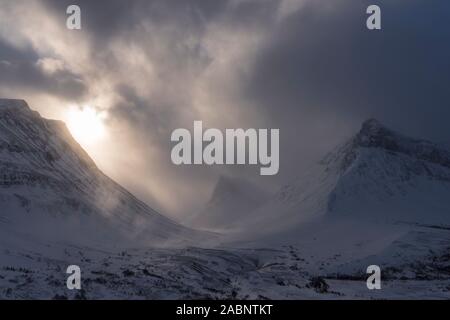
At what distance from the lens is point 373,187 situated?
165750 mm

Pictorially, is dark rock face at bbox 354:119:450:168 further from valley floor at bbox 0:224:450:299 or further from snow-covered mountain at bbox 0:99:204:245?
snow-covered mountain at bbox 0:99:204:245

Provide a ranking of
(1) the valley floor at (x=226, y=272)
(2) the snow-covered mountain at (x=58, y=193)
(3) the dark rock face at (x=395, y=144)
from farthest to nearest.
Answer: (3) the dark rock face at (x=395, y=144)
(2) the snow-covered mountain at (x=58, y=193)
(1) the valley floor at (x=226, y=272)

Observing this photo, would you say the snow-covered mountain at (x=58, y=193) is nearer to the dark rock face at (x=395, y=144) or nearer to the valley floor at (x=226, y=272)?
the valley floor at (x=226, y=272)

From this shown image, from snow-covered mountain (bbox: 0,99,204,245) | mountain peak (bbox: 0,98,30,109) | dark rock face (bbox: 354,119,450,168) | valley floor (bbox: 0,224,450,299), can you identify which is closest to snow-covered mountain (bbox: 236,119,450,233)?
dark rock face (bbox: 354,119,450,168)

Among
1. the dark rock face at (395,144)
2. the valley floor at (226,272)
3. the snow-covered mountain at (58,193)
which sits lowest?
the valley floor at (226,272)

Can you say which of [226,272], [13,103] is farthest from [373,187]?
[13,103]

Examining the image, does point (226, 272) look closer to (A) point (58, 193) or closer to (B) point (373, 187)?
(A) point (58, 193)

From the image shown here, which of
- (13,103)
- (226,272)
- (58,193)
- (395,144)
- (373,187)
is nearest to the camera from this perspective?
(226,272)

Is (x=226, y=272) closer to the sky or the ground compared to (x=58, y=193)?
closer to the ground

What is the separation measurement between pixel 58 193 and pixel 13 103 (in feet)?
128

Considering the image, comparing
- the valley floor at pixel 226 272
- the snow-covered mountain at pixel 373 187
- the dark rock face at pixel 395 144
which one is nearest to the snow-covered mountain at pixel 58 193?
the valley floor at pixel 226 272

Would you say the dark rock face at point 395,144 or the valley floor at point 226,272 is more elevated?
the dark rock face at point 395,144

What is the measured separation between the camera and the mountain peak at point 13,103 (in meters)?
150
